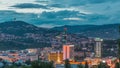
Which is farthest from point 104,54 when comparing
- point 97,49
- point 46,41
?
point 46,41

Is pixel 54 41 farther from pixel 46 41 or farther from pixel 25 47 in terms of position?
pixel 25 47

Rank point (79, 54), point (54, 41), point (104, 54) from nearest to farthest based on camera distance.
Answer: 1. point (104, 54)
2. point (79, 54)
3. point (54, 41)

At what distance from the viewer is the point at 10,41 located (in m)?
154

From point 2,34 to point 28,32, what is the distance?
8.34 metres

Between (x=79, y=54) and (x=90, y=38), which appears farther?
(x=90, y=38)

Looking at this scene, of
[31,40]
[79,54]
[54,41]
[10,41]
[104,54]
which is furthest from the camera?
[54,41]

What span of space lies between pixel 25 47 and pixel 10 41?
5.72m

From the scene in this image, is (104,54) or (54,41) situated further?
(54,41)

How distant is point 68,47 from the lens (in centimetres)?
13100

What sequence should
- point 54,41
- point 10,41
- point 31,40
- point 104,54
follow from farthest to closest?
1. point 54,41
2. point 31,40
3. point 10,41
4. point 104,54

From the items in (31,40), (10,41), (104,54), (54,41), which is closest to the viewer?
(104,54)

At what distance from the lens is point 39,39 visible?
16788 centimetres

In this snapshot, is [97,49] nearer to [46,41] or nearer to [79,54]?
[79,54]

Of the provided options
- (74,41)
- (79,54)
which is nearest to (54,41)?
(74,41)
